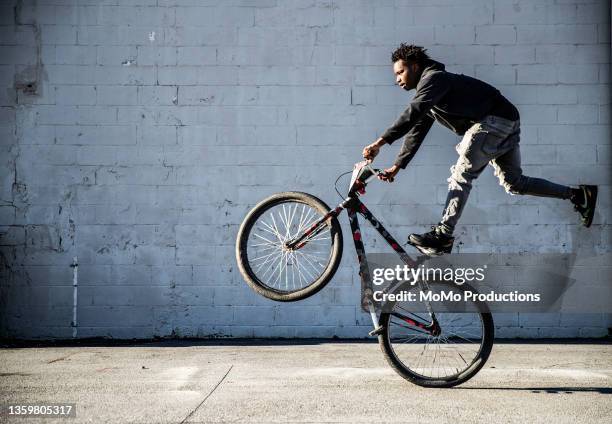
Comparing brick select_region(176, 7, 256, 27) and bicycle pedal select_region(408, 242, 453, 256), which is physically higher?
brick select_region(176, 7, 256, 27)

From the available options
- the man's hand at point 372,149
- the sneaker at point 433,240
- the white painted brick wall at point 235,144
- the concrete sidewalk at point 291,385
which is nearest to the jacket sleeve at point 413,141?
the man's hand at point 372,149

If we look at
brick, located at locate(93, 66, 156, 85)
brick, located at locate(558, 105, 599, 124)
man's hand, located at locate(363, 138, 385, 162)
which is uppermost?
brick, located at locate(93, 66, 156, 85)

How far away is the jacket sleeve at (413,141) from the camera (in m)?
4.30

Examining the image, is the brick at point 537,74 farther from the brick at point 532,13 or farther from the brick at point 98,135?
the brick at point 98,135

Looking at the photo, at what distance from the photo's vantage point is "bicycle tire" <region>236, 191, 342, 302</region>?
14.5 feet

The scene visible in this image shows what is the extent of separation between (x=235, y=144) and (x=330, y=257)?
295 centimetres

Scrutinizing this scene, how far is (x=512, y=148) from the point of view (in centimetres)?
451

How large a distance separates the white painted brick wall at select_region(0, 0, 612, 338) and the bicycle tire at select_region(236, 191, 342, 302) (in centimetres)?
250

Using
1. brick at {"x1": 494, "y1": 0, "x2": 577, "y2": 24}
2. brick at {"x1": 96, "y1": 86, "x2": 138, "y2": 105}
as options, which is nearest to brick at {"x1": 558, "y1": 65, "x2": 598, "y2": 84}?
brick at {"x1": 494, "y1": 0, "x2": 577, "y2": 24}

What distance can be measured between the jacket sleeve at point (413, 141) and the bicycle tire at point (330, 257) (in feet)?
1.89

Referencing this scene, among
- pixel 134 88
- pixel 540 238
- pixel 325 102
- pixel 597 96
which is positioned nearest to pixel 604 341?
pixel 540 238

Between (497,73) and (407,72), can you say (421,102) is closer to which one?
(407,72)

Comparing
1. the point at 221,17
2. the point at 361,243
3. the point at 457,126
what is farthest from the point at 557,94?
the point at 361,243

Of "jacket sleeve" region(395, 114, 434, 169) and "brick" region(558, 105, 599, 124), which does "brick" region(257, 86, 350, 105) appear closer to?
"brick" region(558, 105, 599, 124)
